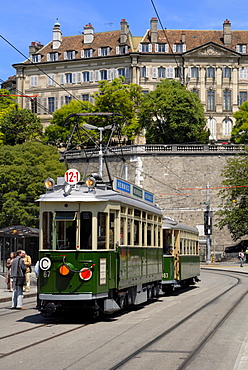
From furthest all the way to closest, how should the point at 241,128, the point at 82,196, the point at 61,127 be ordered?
the point at 241,128 < the point at 61,127 < the point at 82,196

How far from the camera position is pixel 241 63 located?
306 ft

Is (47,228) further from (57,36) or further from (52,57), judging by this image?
(57,36)

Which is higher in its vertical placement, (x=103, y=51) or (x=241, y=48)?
(x=241, y=48)

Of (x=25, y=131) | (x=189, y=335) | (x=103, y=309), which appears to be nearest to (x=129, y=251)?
(x=103, y=309)

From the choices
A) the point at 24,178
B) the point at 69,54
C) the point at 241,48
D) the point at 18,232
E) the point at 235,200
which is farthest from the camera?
the point at 69,54

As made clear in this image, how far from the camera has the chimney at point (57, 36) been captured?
99088 mm

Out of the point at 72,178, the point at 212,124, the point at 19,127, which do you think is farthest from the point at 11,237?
the point at 212,124

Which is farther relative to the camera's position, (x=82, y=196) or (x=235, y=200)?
(x=235, y=200)

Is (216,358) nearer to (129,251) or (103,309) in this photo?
(103,309)

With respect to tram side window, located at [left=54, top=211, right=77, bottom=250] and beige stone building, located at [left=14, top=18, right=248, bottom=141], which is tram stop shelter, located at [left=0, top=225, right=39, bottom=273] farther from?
beige stone building, located at [left=14, top=18, right=248, bottom=141]

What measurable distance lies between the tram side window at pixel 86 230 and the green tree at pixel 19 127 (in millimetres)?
61341

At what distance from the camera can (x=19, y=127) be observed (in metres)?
77.9

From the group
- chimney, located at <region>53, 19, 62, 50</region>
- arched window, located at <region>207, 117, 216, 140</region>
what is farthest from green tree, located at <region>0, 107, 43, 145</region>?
arched window, located at <region>207, 117, 216, 140</region>

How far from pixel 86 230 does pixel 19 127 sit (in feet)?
212
